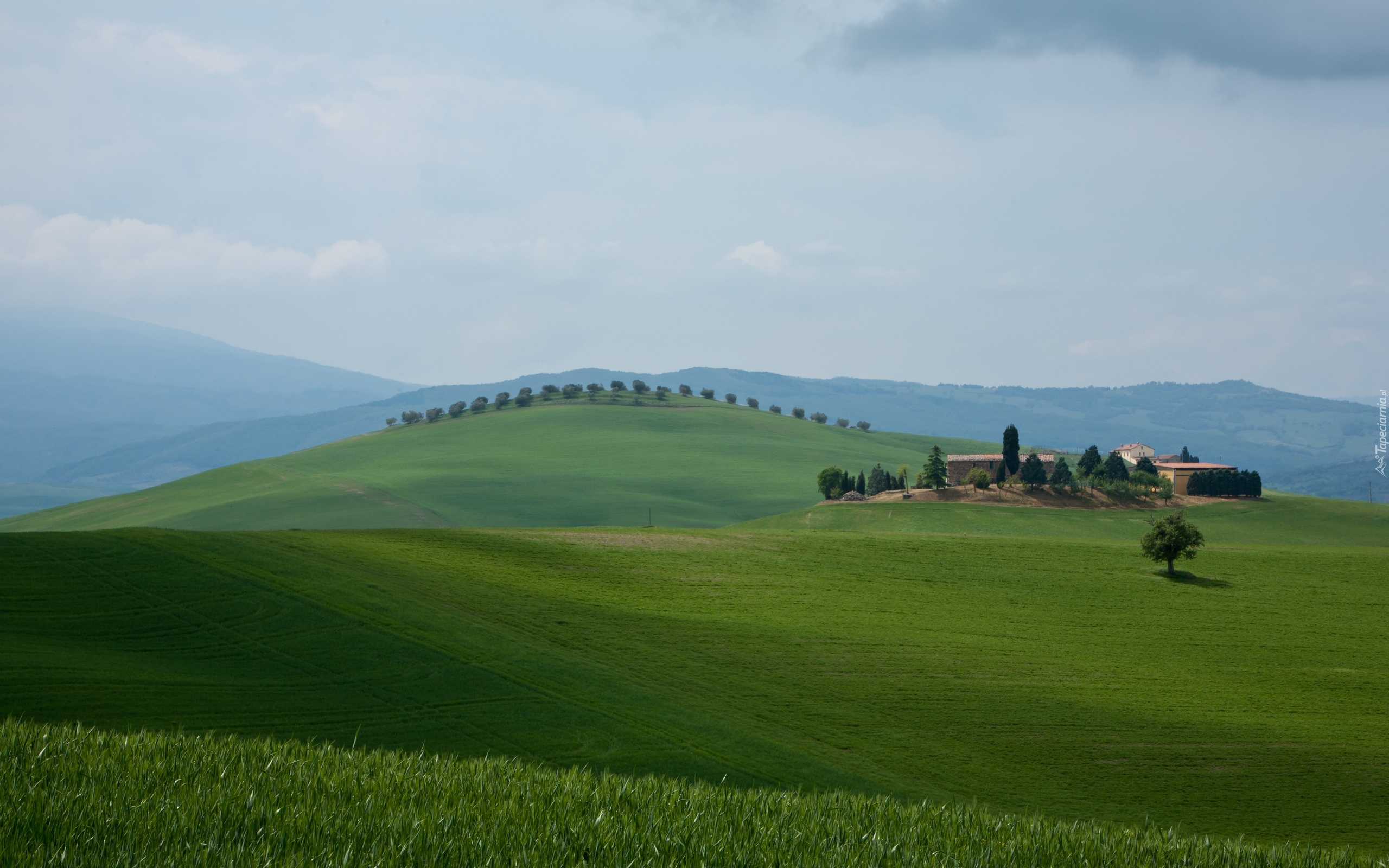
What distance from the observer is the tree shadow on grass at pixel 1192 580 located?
5600cm

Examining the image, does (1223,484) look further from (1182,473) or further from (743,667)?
(743,667)

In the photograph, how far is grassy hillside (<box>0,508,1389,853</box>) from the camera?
2559 cm

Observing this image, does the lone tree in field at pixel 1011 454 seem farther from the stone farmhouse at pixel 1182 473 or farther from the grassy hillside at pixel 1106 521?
the stone farmhouse at pixel 1182 473

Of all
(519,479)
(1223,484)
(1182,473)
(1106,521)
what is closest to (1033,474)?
(1106,521)

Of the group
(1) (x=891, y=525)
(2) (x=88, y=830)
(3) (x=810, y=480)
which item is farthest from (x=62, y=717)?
(3) (x=810, y=480)

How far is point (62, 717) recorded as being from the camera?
23484 millimetres

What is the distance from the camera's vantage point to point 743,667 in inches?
1417

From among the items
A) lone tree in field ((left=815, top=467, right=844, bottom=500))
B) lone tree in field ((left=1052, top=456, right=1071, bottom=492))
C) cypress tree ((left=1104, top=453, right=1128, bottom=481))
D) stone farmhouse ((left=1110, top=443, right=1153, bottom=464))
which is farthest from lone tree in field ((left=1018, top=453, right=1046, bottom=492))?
stone farmhouse ((left=1110, top=443, right=1153, bottom=464))

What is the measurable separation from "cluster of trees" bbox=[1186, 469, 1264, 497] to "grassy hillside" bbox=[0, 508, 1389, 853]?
4804cm

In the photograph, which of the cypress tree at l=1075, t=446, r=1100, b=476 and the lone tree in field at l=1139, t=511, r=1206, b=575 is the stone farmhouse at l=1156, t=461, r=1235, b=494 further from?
the lone tree in field at l=1139, t=511, r=1206, b=575

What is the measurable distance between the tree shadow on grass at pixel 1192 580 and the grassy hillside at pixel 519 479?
6583 centimetres

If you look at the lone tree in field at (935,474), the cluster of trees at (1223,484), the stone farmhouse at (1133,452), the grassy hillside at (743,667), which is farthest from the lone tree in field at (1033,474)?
the stone farmhouse at (1133,452)

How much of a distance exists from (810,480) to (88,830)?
144m

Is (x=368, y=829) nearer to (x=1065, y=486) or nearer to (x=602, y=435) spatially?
(x=1065, y=486)
